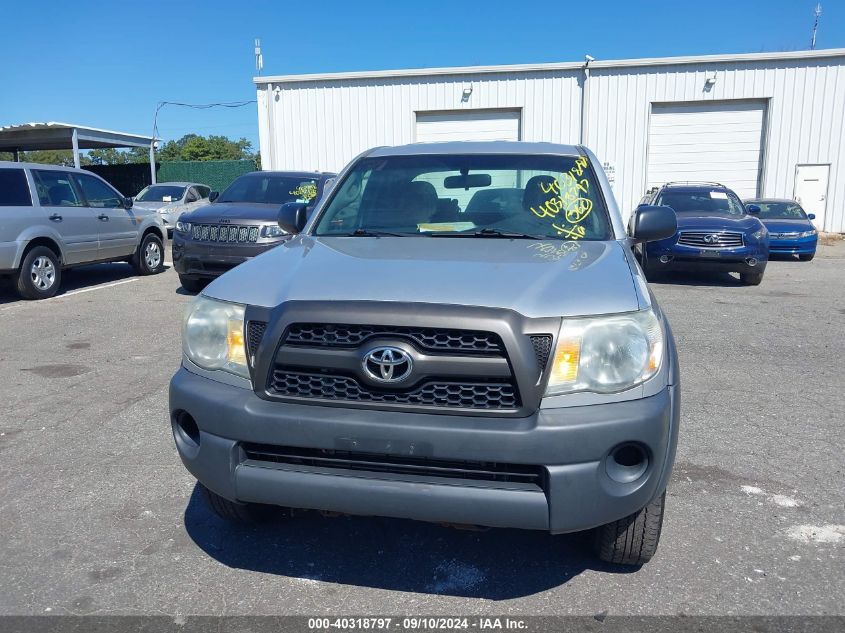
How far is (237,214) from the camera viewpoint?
29.2ft

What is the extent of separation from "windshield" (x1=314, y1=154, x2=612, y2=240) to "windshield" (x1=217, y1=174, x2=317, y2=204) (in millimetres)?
6102

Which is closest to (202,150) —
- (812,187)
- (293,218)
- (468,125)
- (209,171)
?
(209,171)

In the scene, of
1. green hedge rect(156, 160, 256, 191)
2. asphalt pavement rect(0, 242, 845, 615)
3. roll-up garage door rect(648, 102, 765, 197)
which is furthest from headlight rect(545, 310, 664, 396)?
green hedge rect(156, 160, 256, 191)

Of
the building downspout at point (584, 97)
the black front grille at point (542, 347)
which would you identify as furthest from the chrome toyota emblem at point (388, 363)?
the building downspout at point (584, 97)

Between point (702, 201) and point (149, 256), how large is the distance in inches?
377

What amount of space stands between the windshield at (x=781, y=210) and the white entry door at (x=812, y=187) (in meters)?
5.18

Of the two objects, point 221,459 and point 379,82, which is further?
point 379,82

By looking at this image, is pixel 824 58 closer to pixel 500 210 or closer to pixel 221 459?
pixel 500 210

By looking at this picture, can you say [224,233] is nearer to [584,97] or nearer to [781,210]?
[781,210]

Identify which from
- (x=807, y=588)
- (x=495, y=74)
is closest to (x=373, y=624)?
(x=807, y=588)

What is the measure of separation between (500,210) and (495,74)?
59.7 feet

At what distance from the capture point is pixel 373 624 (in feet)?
8.38

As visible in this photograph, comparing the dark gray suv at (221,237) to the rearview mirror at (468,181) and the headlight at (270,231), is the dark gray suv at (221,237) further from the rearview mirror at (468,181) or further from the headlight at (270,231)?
the rearview mirror at (468,181)

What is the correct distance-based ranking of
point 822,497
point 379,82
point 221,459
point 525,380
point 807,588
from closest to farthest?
point 525,380 < point 221,459 < point 807,588 < point 822,497 < point 379,82
